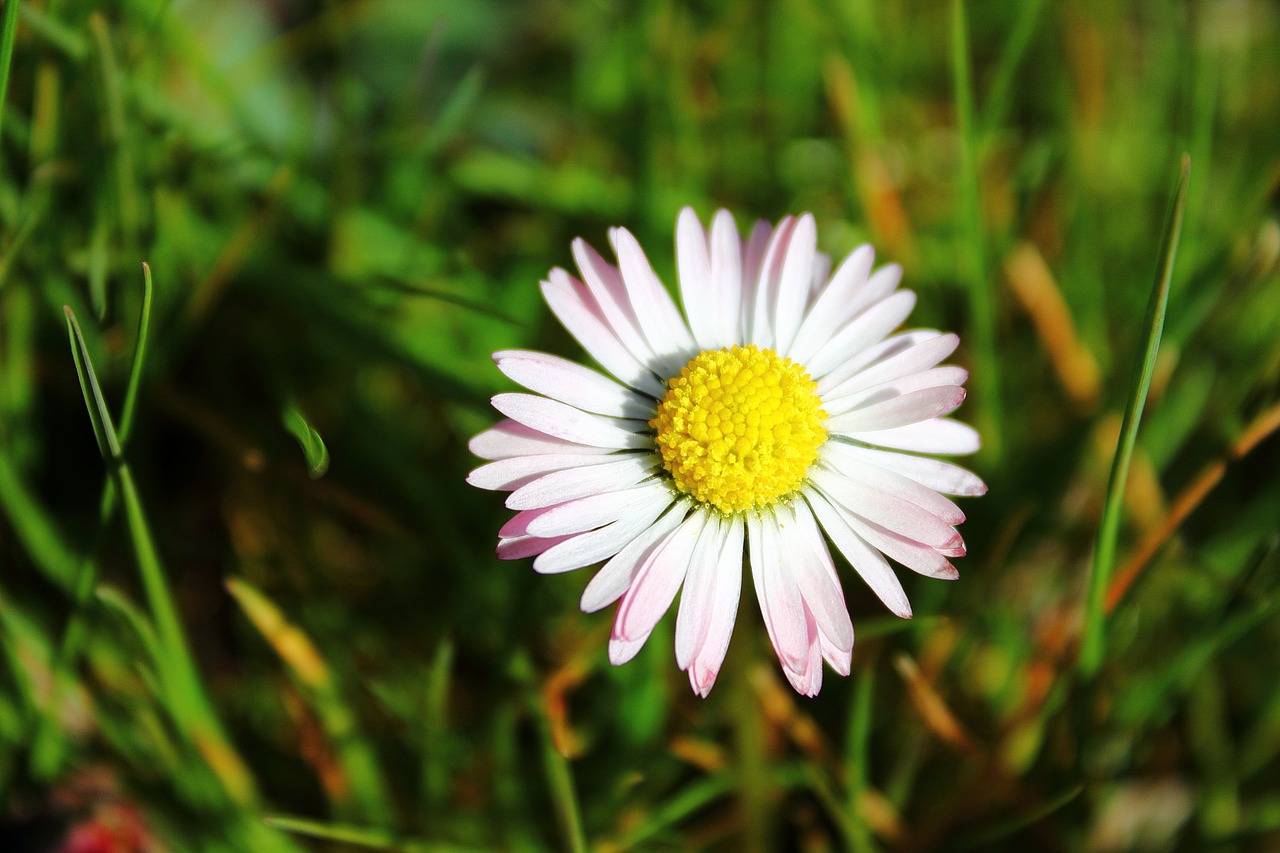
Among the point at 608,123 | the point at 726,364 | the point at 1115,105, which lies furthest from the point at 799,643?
the point at 1115,105

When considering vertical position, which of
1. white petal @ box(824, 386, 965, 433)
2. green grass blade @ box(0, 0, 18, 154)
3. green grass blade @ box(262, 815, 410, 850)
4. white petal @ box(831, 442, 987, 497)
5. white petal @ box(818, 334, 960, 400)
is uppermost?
green grass blade @ box(0, 0, 18, 154)

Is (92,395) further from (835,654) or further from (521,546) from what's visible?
(835,654)

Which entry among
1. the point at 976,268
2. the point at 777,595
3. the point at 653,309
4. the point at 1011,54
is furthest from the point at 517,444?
the point at 1011,54

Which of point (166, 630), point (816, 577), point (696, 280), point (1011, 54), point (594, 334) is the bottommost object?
point (166, 630)

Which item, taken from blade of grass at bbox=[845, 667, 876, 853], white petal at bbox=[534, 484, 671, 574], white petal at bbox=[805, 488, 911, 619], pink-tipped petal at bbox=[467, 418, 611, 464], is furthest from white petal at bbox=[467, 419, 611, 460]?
blade of grass at bbox=[845, 667, 876, 853]

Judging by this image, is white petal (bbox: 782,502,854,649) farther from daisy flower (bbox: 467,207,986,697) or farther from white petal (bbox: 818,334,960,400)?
white petal (bbox: 818,334,960,400)

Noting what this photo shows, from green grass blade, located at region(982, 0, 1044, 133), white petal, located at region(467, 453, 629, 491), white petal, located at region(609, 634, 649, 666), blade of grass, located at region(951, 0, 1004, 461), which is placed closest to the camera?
white petal, located at region(609, 634, 649, 666)

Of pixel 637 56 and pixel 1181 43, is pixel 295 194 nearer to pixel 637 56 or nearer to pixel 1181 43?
pixel 637 56
